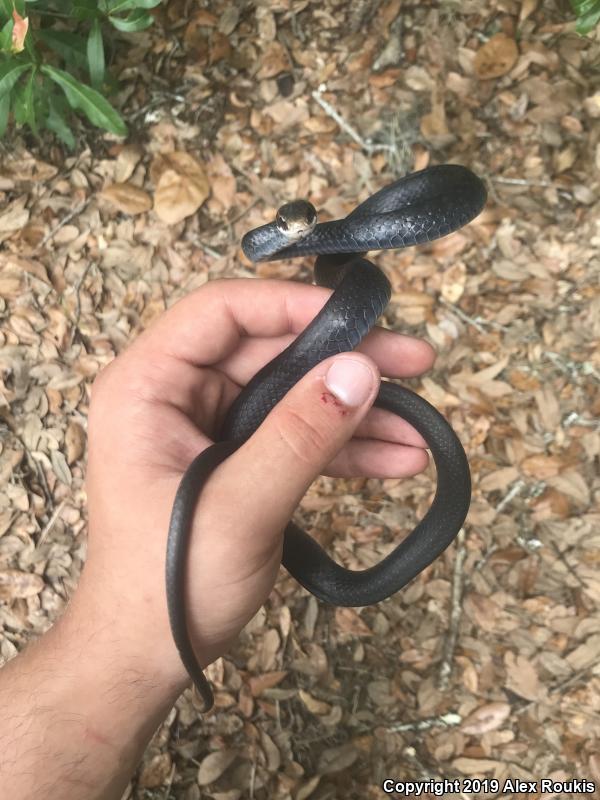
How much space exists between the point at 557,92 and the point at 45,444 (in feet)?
9.32

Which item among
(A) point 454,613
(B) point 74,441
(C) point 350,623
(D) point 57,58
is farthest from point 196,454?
(D) point 57,58

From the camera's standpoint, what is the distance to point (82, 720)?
6.72 ft

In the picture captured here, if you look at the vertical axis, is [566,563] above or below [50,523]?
below

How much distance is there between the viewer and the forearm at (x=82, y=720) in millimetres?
2018

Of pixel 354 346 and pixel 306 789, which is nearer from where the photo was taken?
pixel 354 346

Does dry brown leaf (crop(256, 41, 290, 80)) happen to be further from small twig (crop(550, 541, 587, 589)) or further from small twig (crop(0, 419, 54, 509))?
small twig (crop(550, 541, 587, 589))

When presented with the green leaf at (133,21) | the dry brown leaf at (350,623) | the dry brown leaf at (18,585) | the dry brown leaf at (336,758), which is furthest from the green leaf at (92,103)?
the dry brown leaf at (336,758)

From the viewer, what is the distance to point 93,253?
3.34m

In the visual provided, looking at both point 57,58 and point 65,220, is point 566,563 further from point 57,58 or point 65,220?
point 57,58

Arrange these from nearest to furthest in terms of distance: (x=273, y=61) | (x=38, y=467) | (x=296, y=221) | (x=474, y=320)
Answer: (x=296, y=221) → (x=38, y=467) → (x=474, y=320) → (x=273, y=61)

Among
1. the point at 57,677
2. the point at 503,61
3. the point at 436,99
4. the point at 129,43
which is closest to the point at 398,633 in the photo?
the point at 57,677

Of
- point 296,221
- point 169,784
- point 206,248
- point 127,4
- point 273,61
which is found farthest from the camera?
point 273,61

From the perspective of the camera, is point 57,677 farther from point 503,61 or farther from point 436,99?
point 503,61

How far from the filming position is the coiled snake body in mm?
2232
